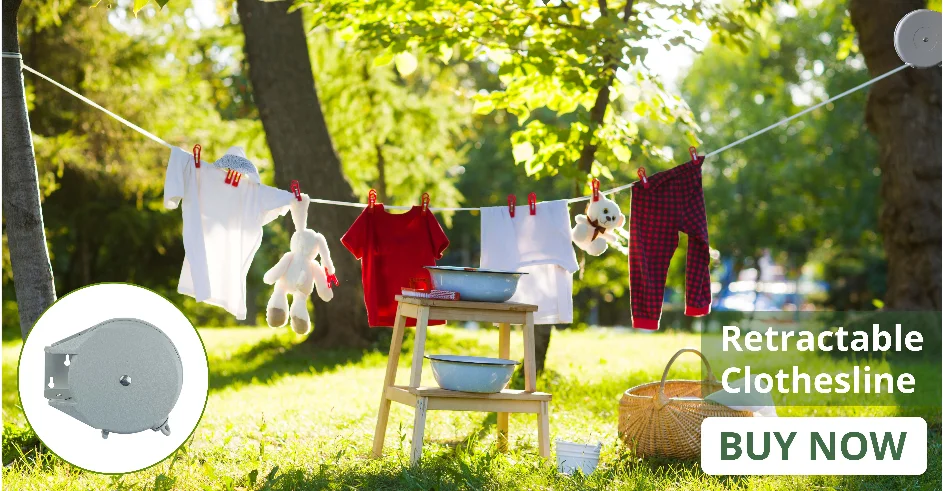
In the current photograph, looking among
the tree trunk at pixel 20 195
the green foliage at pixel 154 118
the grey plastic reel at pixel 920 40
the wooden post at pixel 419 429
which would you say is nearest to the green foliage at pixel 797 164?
the green foliage at pixel 154 118

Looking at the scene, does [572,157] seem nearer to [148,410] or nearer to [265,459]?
[265,459]

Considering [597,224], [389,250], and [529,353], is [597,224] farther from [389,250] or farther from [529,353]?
[389,250]

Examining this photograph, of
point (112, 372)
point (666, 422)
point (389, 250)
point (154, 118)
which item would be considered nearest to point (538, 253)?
point (389, 250)

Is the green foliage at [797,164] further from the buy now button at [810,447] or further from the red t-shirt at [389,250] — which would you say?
the red t-shirt at [389,250]

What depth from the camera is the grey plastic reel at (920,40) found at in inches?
170

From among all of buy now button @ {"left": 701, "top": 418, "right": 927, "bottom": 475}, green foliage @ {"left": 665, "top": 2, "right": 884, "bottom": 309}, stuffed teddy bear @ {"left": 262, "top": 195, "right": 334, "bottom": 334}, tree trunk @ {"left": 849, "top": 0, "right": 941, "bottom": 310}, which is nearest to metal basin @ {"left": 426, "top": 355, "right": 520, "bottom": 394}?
stuffed teddy bear @ {"left": 262, "top": 195, "right": 334, "bottom": 334}

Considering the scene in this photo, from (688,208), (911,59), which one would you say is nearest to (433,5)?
(688,208)

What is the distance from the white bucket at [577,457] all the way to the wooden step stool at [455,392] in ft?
0.24

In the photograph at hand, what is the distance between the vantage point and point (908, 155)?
8.21 meters

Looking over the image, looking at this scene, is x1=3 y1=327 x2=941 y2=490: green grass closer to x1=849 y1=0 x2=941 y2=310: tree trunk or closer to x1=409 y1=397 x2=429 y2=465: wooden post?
x1=409 y1=397 x2=429 y2=465: wooden post

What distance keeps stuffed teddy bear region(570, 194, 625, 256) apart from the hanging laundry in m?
0.09

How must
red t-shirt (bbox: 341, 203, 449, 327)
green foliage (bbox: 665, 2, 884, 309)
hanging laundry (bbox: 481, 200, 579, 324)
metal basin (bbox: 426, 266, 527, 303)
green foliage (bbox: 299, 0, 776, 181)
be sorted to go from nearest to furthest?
metal basin (bbox: 426, 266, 527, 303) < red t-shirt (bbox: 341, 203, 449, 327) < hanging laundry (bbox: 481, 200, 579, 324) < green foliage (bbox: 299, 0, 776, 181) < green foliage (bbox: 665, 2, 884, 309)

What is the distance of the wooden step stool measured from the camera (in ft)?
13.4

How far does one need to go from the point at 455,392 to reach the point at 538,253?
0.93m
